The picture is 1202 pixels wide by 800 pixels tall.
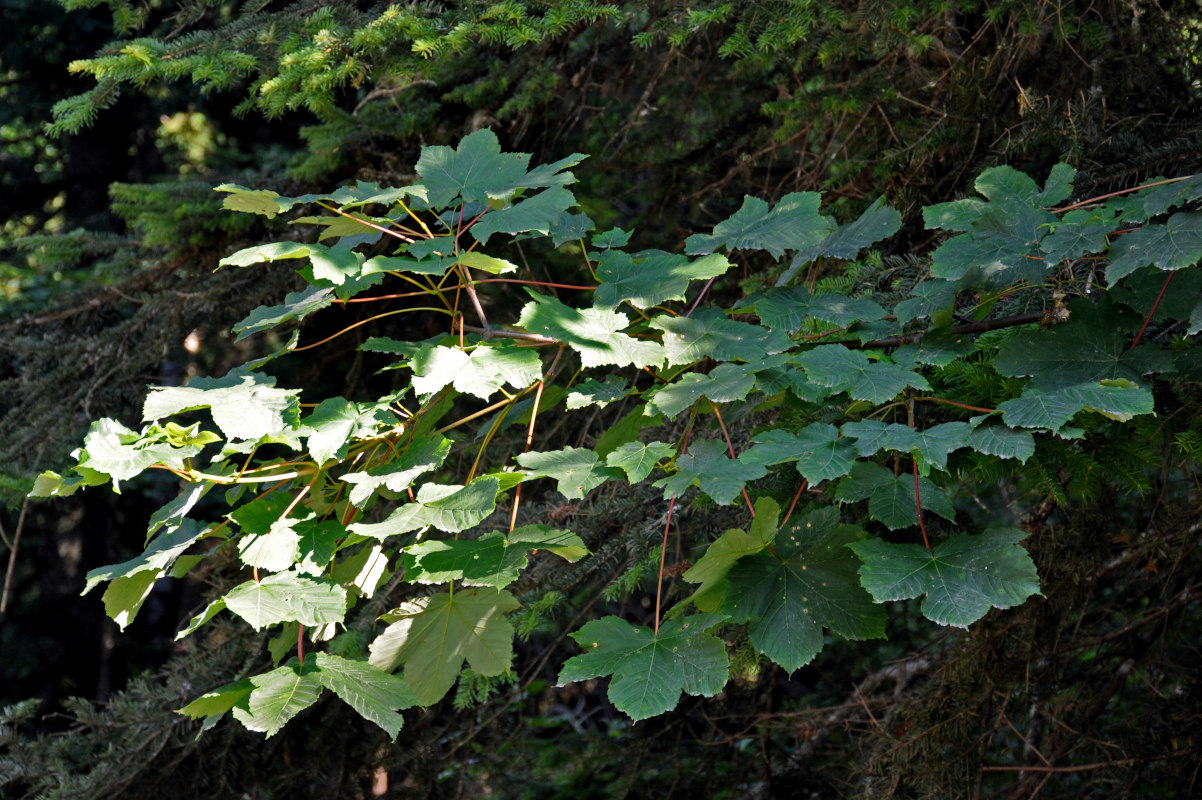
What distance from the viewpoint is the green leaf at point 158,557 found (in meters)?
1.25

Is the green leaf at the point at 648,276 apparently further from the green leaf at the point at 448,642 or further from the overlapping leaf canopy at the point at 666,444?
the green leaf at the point at 448,642

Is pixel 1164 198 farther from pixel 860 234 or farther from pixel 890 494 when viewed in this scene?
pixel 890 494

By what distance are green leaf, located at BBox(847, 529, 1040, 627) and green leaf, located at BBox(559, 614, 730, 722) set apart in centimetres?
22

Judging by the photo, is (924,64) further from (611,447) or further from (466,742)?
(466,742)

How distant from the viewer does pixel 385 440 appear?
4.70ft

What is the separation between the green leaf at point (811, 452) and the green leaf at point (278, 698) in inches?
25.1

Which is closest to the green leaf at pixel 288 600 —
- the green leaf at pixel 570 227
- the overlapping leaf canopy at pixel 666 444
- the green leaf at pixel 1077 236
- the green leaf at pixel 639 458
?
the overlapping leaf canopy at pixel 666 444

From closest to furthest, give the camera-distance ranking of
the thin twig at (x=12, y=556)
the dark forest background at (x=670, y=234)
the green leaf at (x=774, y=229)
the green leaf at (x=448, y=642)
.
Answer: the green leaf at (x=448, y=642), the green leaf at (x=774, y=229), the dark forest background at (x=670, y=234), the thin twig at (x=12, y=556)

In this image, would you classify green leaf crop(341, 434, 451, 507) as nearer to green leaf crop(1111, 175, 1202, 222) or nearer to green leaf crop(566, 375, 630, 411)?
green leaf crop(566, 375, 630, 411)

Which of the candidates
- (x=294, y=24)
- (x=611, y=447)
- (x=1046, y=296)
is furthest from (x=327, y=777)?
(x=1046, y=296)

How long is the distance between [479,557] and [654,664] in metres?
0.26

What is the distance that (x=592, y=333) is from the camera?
1.37 meters

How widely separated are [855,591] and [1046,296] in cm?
72

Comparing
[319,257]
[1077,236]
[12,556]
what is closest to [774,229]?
[1077,236]
